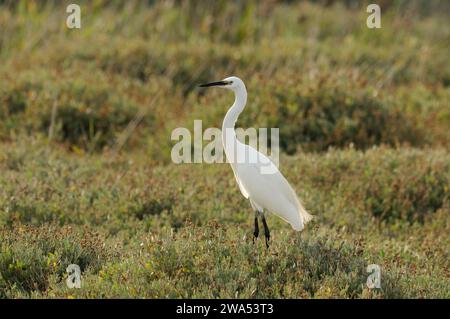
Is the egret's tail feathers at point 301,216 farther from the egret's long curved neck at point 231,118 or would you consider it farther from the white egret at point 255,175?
the egret's long curved neck at point 231,118

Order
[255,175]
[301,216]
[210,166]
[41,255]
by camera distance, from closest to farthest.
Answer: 1. [41,255]
2. [255,175]
3. [301,216]
4. [210,166]

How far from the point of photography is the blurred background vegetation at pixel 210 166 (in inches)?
197

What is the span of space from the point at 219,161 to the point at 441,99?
4706mm

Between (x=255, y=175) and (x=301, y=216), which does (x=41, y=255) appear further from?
(x=301, y=216)

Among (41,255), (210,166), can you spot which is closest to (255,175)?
(41,255)

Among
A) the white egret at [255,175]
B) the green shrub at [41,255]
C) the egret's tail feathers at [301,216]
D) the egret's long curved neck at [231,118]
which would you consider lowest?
the green shrub at [41,255]

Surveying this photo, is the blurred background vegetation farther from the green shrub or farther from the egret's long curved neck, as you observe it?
the egret's long curved neck

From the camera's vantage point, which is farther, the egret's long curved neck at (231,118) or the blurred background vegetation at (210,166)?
the egret's long curved neck at (231,118)

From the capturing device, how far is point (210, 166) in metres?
8.23

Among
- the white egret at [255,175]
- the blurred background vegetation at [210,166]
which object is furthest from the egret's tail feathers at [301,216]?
the blurred background vegetation at [210,166]

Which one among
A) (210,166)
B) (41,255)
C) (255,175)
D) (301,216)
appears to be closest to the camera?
(41,255)

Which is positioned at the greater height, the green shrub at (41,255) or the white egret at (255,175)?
the white egret at (255,175)

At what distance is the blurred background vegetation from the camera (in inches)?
197

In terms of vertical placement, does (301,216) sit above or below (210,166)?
above
